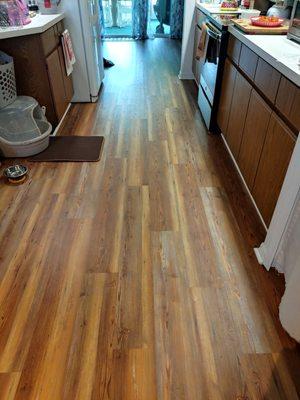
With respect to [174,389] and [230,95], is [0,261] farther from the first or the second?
[230,95]

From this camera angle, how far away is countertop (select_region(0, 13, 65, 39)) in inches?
79.7

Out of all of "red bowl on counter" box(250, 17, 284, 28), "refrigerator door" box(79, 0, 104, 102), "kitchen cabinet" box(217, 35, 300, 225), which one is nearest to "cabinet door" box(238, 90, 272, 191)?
"kitchen cabinet" box(217, 35, 300, 225)

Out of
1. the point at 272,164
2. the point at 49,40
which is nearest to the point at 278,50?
the point at 272,164

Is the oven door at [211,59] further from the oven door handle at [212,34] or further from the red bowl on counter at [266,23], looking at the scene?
the red bowl on counter at [266,23]

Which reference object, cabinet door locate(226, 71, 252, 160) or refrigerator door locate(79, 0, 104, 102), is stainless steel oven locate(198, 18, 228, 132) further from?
refrigerator door locate(79, 0, 104, 102)

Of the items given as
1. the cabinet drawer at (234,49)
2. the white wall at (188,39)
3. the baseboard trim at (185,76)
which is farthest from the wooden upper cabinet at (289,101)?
the baseboard trim at (185,76)

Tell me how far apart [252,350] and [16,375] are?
2.94 feet

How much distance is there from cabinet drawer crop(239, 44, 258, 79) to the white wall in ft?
6.41

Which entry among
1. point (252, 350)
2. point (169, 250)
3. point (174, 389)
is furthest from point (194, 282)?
point (174, 389)

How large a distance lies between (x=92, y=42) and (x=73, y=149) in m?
1.37

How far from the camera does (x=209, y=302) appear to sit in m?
1.37

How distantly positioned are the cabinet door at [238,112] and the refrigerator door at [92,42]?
5.64ft

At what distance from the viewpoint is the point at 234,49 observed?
216cm

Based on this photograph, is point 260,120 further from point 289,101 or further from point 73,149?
point 73,149
